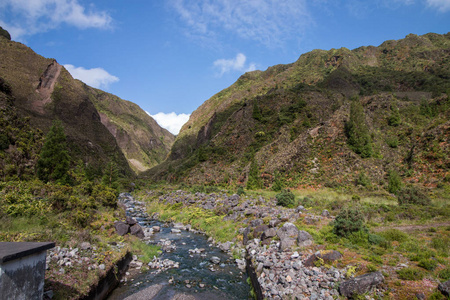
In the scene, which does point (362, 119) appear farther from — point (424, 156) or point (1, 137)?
point (1, 137)

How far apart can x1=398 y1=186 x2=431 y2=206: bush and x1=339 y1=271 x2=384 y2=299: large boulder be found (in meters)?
Result: 15.0

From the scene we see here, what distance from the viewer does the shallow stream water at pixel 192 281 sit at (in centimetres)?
1047

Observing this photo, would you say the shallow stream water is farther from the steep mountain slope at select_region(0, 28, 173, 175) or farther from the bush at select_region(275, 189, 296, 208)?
the steep mountain slope at select_region(0, 28, 173, 175)

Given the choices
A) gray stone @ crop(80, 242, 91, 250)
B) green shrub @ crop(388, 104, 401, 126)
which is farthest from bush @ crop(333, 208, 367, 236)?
green shrub @ crop(388, 104, 401, 126)

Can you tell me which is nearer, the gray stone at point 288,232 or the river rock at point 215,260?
the gray stone at point 288,232

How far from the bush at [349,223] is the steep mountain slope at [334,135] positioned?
19.6 metres

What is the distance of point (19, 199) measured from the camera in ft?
44.6

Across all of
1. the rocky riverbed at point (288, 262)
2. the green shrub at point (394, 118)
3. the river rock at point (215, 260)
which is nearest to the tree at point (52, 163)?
the rocky riverbed at point (288, 262)

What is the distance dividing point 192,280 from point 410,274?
30.3 feet

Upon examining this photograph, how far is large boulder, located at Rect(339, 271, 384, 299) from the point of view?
24.9ft

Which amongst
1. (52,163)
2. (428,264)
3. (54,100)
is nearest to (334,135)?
(428,264)

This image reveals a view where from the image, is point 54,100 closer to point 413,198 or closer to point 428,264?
point 413,198

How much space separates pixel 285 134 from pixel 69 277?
4525cm

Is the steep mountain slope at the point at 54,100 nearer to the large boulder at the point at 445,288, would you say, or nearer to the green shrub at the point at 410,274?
the green shrub at the point at 410,274
